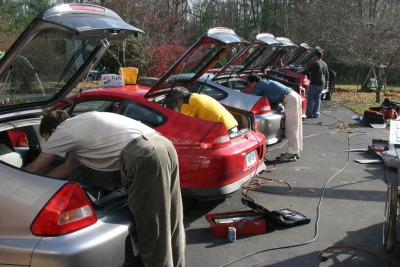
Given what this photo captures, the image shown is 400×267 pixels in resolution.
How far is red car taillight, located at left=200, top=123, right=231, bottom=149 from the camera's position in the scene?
15.5ft

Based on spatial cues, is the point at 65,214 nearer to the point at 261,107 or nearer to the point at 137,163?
the point at 137,163

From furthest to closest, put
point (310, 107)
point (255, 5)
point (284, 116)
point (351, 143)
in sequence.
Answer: point (255, 5), point (310, 107), point (351, 143), point (284, 116)

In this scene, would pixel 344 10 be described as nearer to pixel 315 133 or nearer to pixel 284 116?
pixel 315 133

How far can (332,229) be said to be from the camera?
4.68 metres

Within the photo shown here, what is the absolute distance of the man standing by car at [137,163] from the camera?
2.80m

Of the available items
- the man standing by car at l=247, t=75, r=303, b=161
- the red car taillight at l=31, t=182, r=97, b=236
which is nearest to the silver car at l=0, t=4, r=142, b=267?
the red car taillight at l=31, t=182, r=97, b=236

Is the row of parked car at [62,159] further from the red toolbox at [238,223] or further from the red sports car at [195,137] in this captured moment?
the red toolbox at [238,223]

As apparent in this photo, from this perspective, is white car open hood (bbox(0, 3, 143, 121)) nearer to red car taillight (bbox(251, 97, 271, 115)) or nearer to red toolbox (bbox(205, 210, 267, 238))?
red toolbox (bbox(205, 210, 267, 238))

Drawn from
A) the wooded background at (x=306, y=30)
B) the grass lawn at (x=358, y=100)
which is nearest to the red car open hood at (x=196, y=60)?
the wooded background at (x=306, y=30)

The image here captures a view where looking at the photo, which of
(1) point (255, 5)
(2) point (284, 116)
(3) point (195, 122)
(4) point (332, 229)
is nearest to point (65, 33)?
(3) point (195, 122)

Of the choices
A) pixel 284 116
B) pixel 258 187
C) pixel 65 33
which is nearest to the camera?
pixel 65 33

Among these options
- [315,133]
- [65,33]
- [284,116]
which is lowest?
[315,133]

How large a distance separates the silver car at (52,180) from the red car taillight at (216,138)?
1277mm

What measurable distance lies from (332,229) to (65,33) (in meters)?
3.41
